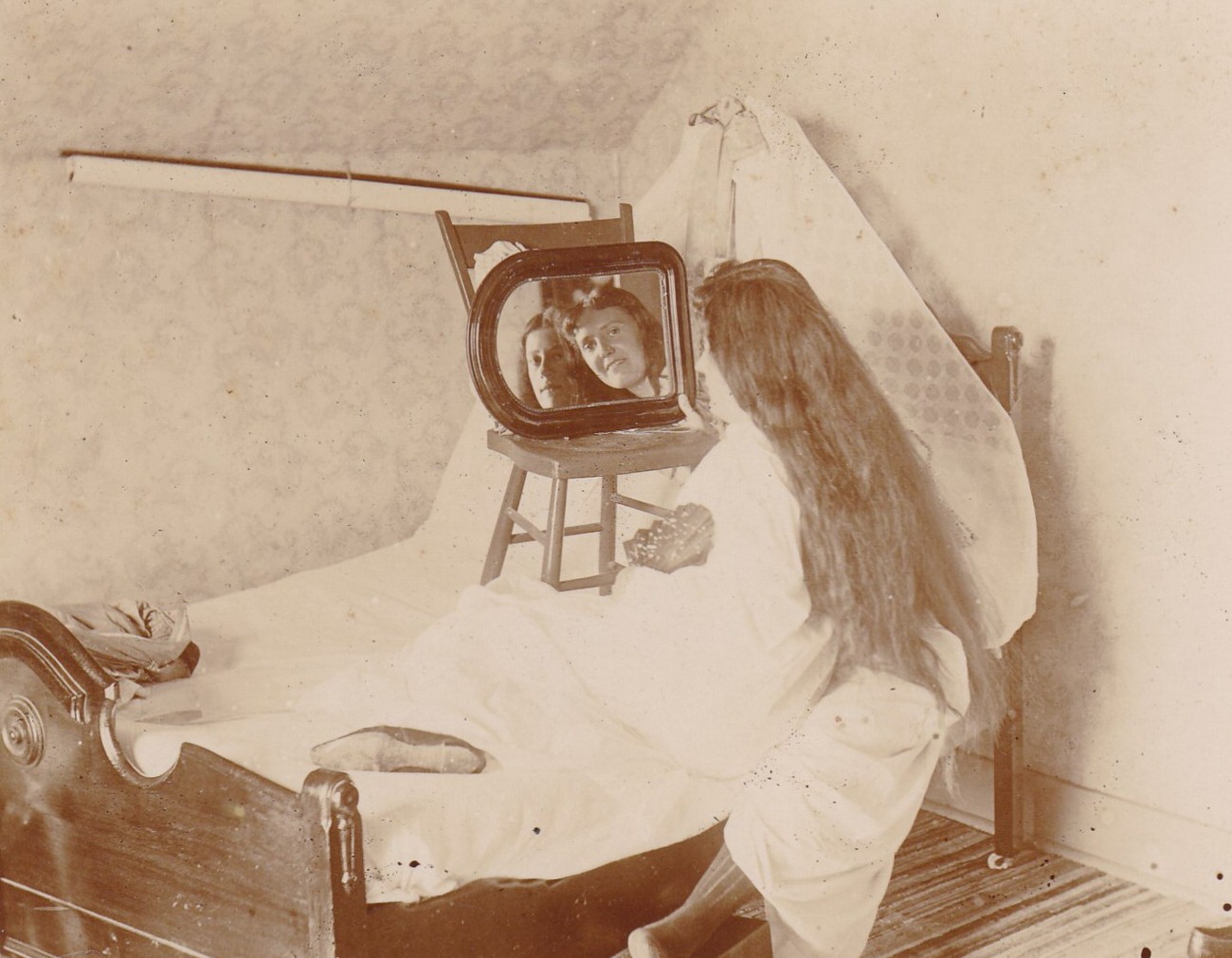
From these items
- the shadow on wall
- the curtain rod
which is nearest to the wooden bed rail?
the curtain rod

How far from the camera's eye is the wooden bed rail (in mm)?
1532

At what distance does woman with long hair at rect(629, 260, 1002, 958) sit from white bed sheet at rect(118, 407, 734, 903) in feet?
0.34

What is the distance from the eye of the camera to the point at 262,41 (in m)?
1.96

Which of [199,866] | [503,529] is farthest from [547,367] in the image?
Result: [199,866]

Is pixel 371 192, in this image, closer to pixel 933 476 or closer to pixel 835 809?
pixel 933 476

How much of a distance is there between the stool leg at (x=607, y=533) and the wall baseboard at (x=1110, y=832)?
80 centimetres

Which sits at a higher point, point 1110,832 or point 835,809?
point 835,809

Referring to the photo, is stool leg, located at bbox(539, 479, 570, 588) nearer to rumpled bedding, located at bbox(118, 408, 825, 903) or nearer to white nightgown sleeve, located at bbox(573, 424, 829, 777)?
rumpled bedding, located at bbox(118, 408, 825, 903)

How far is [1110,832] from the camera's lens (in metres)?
2.22

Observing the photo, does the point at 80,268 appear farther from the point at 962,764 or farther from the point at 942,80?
the point at 962,764

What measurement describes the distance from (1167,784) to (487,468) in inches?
48.1

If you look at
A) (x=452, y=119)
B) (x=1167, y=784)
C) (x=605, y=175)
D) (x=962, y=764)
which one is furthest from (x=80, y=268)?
(x=1167, y=784)

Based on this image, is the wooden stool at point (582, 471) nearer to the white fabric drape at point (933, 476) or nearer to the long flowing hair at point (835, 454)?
the long flowing hair at point (835, 454)

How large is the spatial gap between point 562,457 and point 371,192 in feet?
1.74
